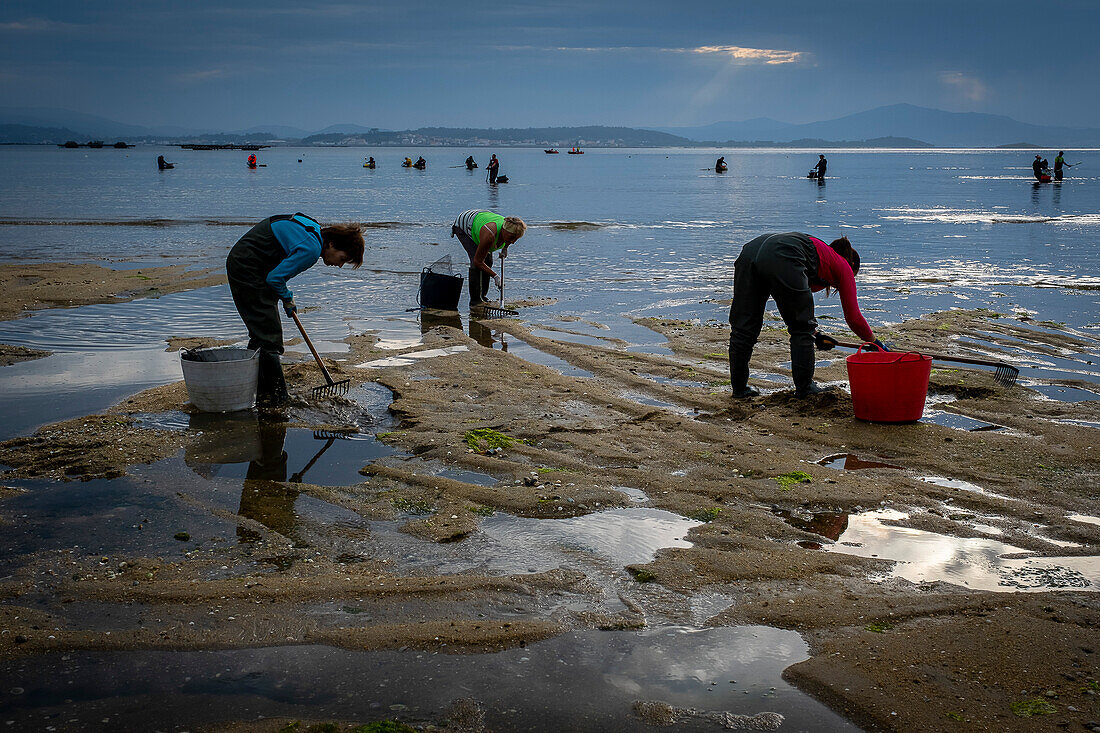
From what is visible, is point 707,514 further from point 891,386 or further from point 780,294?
point 780,294

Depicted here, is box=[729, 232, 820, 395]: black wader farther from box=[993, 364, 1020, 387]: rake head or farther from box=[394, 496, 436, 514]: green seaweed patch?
box=[394, 496, 436, 514]: green seaweed patch

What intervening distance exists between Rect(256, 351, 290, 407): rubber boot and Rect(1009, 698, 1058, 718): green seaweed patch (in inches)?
227

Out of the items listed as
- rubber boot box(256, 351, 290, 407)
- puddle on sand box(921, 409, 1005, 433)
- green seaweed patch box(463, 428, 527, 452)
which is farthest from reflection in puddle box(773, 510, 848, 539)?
rubber boot box(256, 351, 290, 407)

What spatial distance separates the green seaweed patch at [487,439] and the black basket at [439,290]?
18.6 ft

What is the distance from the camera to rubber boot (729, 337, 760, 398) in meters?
7.55

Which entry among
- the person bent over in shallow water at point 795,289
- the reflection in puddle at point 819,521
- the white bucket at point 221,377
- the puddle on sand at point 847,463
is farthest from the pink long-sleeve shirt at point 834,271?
the white bucket at point 221,377

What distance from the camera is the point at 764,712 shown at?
124 inches

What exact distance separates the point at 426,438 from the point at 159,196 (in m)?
37.2

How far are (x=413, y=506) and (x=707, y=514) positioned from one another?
5.97 feet

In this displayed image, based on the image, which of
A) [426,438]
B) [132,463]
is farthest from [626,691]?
[132,463]

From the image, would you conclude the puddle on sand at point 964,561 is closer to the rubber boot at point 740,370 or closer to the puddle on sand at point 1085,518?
the puddle on sand at point 1085,518

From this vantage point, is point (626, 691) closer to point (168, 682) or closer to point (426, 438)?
point (168, 682)

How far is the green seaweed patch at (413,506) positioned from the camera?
16.5 ft

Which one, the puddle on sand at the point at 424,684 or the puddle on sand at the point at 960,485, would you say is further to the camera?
the puddle on sand at the point at 960,485
